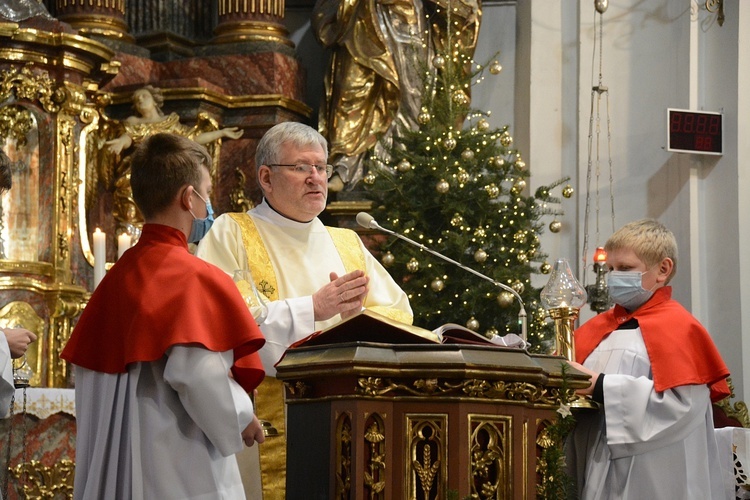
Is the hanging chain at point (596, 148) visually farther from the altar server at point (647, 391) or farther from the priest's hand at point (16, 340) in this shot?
the priest's hand at point (16, 340)

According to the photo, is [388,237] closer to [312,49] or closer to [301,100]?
[301,100]

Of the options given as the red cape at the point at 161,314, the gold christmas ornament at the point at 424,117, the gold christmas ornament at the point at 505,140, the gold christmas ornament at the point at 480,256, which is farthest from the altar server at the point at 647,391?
the gold christmas ornament at the point at 424,117

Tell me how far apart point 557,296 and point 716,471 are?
0.95 m

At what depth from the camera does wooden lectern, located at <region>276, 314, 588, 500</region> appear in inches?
123

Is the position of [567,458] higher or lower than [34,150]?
lower

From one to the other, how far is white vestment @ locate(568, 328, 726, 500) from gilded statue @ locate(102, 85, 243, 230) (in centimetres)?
424

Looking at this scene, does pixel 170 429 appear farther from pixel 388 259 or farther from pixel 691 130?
pixel 691 130

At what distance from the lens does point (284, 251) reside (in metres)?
4.84

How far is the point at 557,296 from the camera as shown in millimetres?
4309

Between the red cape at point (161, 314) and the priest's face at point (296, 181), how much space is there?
1385 mm

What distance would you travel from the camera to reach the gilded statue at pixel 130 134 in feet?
26.0

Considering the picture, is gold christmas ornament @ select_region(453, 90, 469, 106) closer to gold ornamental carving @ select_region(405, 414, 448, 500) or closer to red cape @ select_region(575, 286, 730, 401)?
red cape @ select_region(575, 286, 730, 401)

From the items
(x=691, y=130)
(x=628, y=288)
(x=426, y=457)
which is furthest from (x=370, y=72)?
(x=426, y=457)

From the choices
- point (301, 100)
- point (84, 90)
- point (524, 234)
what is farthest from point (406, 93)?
point (84, 90)
